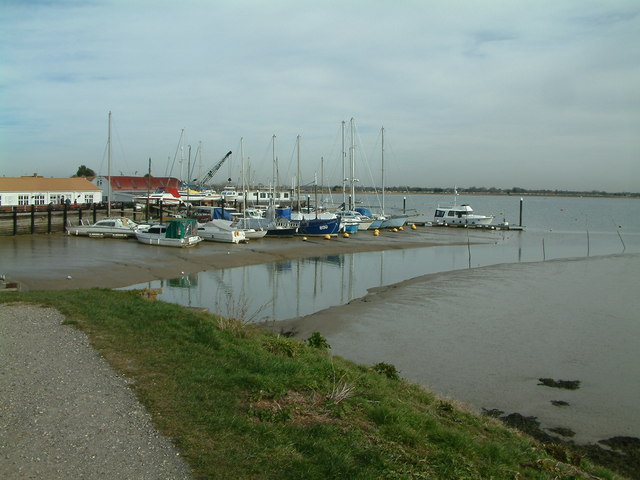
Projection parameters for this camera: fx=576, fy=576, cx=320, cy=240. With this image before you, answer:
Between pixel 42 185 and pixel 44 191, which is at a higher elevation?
pixel 42 185

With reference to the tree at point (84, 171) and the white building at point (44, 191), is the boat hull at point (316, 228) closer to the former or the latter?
the white building at point (44, 191)

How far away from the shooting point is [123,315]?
12.7 m

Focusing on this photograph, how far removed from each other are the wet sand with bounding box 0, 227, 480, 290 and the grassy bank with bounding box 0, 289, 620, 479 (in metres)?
14.3

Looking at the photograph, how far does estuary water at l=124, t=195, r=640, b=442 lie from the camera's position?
12992mm

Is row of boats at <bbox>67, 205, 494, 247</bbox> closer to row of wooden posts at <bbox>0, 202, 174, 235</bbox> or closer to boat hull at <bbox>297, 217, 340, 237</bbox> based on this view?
boat hull at <bbox>297, 217, 340, 237</bbox>

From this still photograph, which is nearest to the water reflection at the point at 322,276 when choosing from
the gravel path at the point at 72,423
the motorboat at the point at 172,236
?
the gravel path at the point at 72,423

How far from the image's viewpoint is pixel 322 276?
104ft

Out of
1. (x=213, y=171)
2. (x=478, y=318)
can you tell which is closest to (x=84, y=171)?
(x=213, y=171)

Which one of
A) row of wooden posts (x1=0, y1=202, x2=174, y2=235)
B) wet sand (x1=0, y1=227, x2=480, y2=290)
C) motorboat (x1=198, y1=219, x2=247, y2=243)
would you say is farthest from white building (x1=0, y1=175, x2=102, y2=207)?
motorboat (x1=198, y1=219, x2=247, y2=243)

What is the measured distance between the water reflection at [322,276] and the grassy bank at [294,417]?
3279mm

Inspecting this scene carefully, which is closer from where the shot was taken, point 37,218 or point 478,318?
point 478,318

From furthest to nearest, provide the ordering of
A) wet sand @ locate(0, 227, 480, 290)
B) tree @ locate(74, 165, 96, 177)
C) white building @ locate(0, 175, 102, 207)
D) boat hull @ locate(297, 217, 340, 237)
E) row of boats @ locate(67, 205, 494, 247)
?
tree @ locate(74, 165, 96, 177), white building @ locate(0, 175, 102, 207), boat hull @ locate(297, 217, 340, 237), row of boats @ locate(67, 205, 494, 247), wet sand @ locate(0, 227, 480, 290)

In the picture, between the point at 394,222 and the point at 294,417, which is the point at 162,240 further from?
the point at 394,222

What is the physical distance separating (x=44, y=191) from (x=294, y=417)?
6013 centimetres
